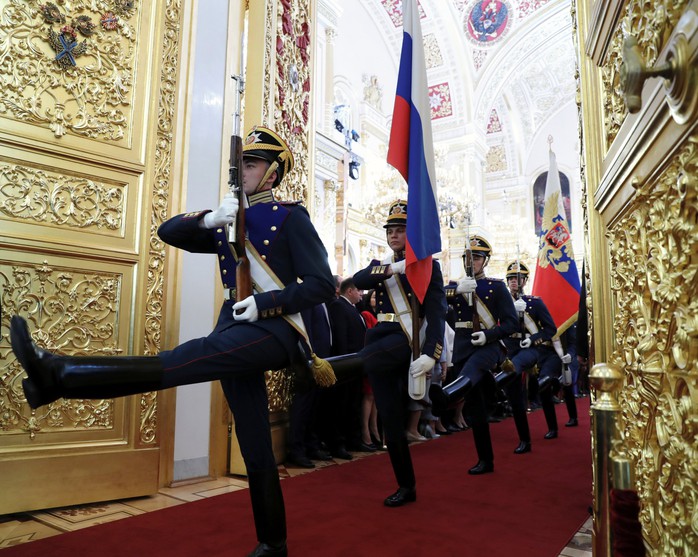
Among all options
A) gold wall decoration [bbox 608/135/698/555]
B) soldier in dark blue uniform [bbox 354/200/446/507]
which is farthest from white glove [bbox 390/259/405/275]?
gold wall decoration [bbox 608/135/698/555]

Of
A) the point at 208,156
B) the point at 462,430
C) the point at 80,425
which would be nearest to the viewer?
the point at 80,425

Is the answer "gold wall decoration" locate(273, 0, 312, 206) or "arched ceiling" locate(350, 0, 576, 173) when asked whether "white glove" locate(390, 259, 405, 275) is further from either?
"arched ceiling" locate(350, 0, 576, 173)

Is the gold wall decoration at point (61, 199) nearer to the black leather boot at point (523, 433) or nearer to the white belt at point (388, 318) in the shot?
the white belt at point (388, 318)

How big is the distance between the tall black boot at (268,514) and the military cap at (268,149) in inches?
44.1

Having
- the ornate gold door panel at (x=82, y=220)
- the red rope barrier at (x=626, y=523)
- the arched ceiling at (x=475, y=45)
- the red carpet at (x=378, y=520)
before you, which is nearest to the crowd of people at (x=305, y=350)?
the red carpet at (x=378, y=520)

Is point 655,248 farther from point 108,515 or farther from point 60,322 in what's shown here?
point 60,322

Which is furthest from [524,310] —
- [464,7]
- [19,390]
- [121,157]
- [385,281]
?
[464,7]

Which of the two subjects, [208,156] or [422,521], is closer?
[422,521]

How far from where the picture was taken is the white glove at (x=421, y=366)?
266cm

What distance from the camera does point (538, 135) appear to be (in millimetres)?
20047

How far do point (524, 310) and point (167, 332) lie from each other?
11.3ft

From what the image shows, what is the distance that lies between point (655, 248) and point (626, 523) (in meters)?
0.43

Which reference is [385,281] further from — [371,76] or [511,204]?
[511,204]

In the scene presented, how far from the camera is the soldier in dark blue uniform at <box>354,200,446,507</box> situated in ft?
8.77
